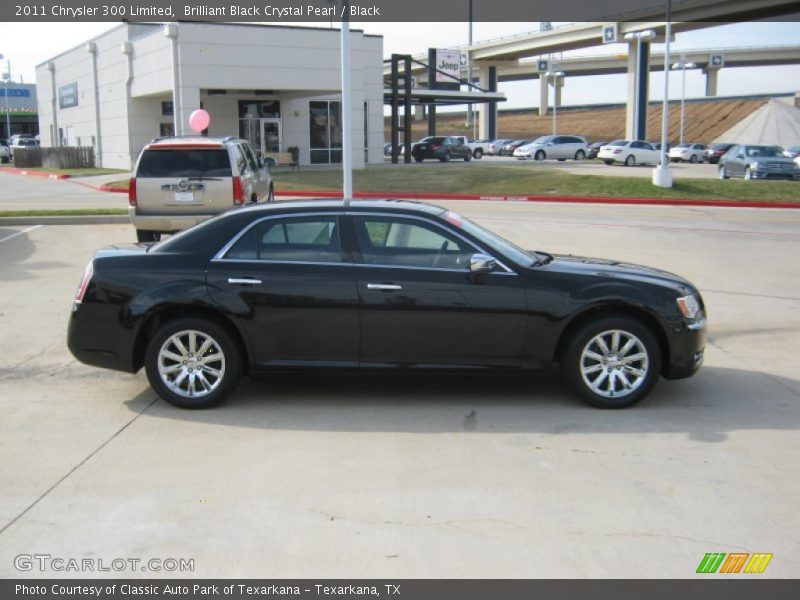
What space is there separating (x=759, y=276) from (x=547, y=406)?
7.37 metres

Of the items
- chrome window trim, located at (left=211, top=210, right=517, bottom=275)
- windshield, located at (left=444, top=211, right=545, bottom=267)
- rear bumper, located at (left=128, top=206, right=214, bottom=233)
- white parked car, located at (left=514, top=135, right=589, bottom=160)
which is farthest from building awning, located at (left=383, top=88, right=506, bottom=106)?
chrome window trim, located at (left=211, top=210, right=517, bottom=275)

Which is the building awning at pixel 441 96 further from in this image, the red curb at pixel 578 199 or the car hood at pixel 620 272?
the car hood at pixel 620 272

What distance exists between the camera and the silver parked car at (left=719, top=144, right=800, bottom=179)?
3403 centimetres

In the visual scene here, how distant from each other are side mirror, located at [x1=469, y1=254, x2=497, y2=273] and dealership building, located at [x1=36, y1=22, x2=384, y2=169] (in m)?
26.3

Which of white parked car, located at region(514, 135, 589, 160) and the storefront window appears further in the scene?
white parked car, located at region(514, 135, 589, 160)

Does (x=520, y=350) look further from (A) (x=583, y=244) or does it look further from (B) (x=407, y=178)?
(B) (x=407, y=178)

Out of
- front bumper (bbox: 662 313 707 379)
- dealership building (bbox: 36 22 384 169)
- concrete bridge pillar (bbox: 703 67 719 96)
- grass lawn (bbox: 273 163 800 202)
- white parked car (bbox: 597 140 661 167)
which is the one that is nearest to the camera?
front bumper (bbox: 662 313 707 379)

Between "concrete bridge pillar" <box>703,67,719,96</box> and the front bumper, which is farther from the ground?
"concrete bridge pillar" <box>703,67,719,96</box>

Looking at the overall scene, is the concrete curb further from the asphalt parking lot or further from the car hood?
the car hood

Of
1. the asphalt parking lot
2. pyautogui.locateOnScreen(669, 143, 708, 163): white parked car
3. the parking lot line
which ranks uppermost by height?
pyautogui.locateOnScreen(669, 143, 708, 163): white parked car

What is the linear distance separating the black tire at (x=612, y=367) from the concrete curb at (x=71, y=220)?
13.5 m

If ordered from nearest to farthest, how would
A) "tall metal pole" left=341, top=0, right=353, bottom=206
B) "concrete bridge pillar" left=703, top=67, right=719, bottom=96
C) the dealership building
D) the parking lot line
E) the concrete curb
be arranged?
"tall metal pole" left=341, top=0, right=353, bottom=206 → the parking lot line → the concrete curb → the dealership building → "concrete bridge pillar" left=703, top=67, right=719, bottom=96

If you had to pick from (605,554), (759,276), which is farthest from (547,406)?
(759,276)

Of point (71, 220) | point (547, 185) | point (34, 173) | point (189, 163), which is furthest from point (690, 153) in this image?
point (189, 163)
